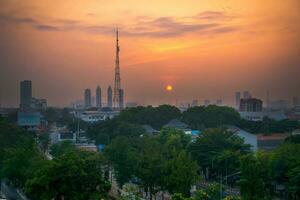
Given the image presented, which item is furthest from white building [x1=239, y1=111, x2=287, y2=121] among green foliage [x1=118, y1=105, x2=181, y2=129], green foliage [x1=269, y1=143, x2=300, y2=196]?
green foliage [x1=269, y1=143, x2=300, y2=196]

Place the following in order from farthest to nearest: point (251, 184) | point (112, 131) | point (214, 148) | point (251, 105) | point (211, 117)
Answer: point (251, 105) < point (211, 117) < point (112, 131) < point (214, 148) < point (251, 184)

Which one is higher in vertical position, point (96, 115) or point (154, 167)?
point (96, 115)

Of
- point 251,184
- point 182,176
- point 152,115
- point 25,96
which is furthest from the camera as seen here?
point 152,115

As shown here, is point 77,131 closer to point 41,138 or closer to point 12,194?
point 41,138

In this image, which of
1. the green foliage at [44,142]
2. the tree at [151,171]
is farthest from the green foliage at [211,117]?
the tree at [151,171]

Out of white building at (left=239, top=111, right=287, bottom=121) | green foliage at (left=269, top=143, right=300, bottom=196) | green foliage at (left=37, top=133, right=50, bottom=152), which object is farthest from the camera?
white building at (left=239, top=111, right=287, bottom=121)

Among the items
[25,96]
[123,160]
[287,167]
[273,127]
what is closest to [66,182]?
[123,160]

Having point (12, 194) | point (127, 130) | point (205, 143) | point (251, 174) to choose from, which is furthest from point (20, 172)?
point (127, 130)

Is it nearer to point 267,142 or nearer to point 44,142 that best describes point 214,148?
point 267,142

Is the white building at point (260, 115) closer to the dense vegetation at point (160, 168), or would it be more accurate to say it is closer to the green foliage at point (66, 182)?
the dense vegetation at point (160, 168)

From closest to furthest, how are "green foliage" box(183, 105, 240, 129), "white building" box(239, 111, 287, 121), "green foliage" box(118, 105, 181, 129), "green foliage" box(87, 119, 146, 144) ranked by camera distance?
"green foliage" box(87, 119, 146, 144) < "green foliage" box(183, 105, 240, 129) < "green foliage" box(118, 105, 181, 129) < "white building" box(239, 111, 287, 121)

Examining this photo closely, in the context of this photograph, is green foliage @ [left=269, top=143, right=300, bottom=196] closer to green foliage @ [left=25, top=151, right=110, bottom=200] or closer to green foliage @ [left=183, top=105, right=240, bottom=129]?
green foliage @ [left=25, top=151, right=110, bottom=200]
